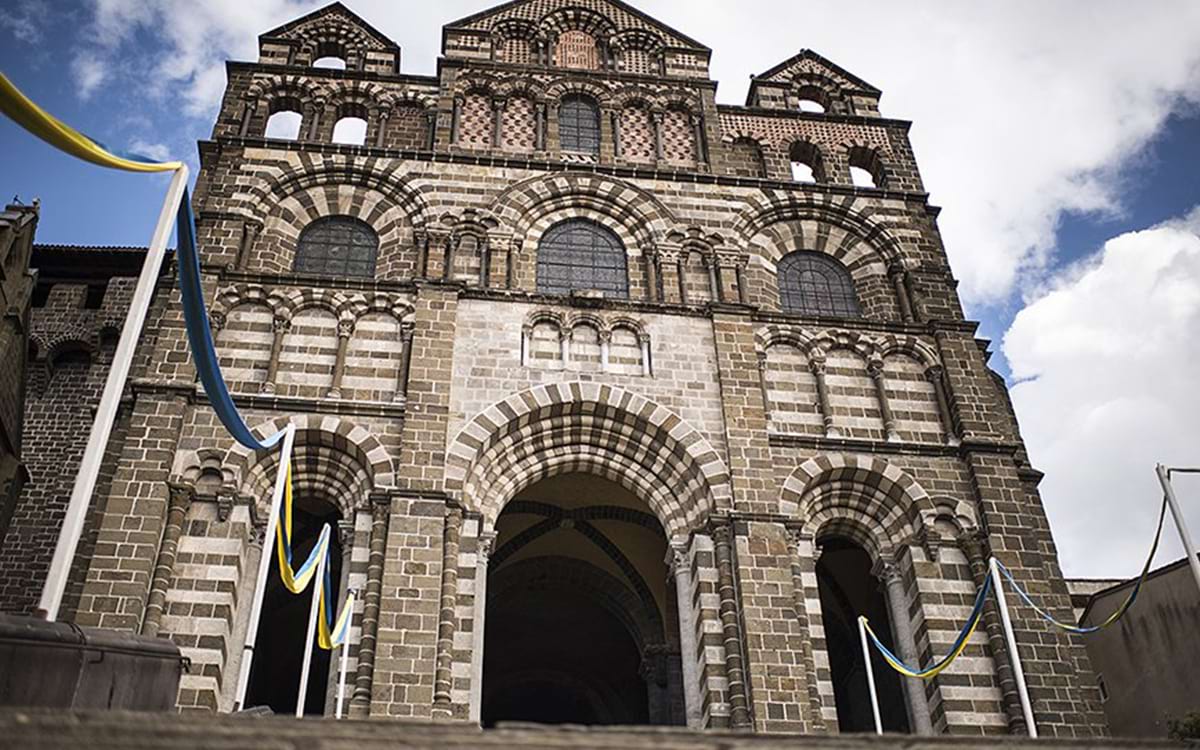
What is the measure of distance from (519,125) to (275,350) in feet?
24.5

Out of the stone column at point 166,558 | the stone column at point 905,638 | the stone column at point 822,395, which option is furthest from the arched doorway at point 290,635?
the stone column at point 905,638

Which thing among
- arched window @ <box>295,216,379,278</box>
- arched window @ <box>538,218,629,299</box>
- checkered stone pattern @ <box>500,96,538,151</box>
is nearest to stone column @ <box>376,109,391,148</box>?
arched window @ <box>295,216,379,278</box>

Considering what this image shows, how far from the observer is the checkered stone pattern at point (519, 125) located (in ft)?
65.6

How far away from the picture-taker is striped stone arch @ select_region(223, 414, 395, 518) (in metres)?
14.7

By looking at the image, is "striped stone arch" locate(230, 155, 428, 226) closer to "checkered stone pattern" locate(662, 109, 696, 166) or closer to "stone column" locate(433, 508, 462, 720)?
"checkered stone pattern" locate(662, 109, 696, 166)

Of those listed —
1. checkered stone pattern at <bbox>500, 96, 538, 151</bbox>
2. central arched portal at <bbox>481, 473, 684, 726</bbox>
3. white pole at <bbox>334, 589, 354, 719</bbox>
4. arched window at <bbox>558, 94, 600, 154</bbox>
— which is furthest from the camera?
arched window at <bbox>558, 94, 600, 154</bbox>

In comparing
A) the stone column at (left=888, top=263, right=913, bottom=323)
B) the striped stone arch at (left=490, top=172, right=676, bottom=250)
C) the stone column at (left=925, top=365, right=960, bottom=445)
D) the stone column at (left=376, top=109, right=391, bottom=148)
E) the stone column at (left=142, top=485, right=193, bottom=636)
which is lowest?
the stone column at (left=142, top=485, right=193, bottom=636)

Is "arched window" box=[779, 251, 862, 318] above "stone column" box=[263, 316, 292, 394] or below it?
above

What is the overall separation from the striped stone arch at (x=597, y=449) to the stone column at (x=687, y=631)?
406 millimetres

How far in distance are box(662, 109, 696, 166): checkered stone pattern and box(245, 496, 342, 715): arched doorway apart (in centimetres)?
961

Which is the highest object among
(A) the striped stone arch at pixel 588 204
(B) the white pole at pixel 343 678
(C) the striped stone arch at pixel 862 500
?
(A) the striped stone arch at pixel 588 204

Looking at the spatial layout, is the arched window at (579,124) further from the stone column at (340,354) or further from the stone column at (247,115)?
the stone column at (340,354)

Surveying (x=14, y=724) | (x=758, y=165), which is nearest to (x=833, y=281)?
(x=758, y=165)

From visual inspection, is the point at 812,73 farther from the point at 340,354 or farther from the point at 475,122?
the point at 340,354
